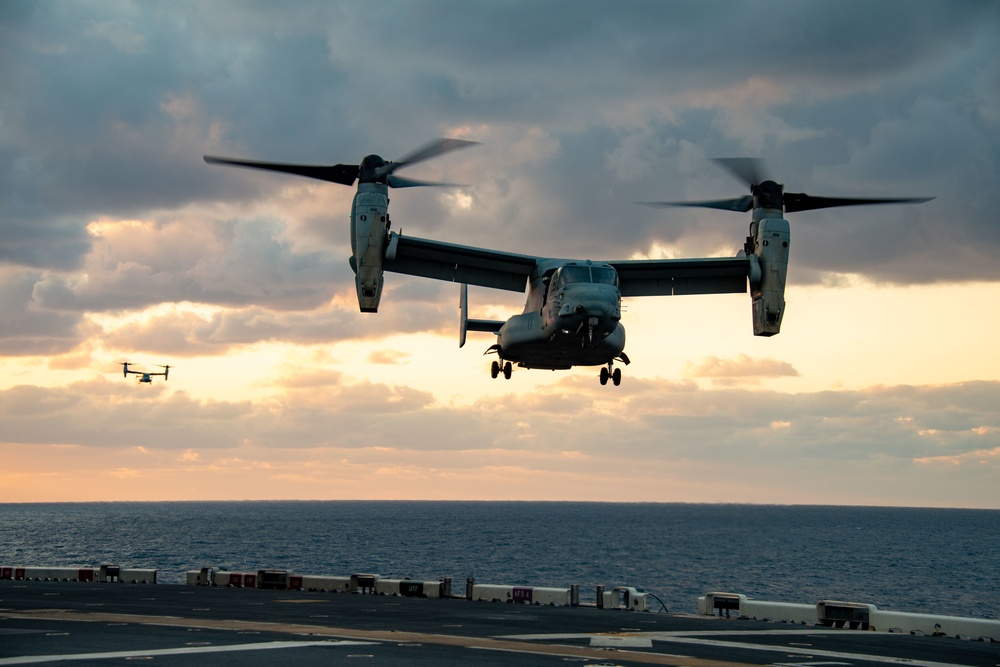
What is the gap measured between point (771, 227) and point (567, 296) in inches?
312

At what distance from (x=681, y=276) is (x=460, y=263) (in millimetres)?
8389

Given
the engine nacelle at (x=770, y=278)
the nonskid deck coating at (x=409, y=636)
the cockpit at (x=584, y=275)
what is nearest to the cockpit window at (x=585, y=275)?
the cockpit at (x=584, y=275)

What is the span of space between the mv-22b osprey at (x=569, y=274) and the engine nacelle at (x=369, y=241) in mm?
31

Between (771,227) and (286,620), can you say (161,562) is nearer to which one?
(286,620)

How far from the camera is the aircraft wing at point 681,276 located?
3491 cm

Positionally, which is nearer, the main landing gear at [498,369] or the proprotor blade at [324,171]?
the proprotor blade at [324,171]

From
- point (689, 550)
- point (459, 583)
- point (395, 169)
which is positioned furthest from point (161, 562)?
point (395, 169)

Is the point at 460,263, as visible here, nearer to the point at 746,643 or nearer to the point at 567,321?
the point at 567,321

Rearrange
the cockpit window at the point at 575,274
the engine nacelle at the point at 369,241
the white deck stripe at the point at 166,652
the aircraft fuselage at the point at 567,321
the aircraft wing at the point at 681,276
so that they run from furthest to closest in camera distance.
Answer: the aircraft wing at the point at 681,276 < the cockpit window at the point at 575,274 < the engine nacelle at the point at 369,241 < the aircraft fuselage at the point at 567,321 < the white deck stripe at the point at 166,652

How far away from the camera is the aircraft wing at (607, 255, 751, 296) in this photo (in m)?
34.9

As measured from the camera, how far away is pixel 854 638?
90.0 feet

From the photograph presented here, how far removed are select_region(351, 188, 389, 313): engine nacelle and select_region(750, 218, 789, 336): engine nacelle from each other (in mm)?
12529

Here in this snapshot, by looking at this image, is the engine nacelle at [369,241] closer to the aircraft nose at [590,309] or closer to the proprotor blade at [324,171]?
the proprotor blade at [324,171]

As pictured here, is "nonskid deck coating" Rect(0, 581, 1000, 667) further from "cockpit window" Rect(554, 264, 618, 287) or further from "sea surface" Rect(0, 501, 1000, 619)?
"sea surface" Rect(0, 501, 1000, 619)
